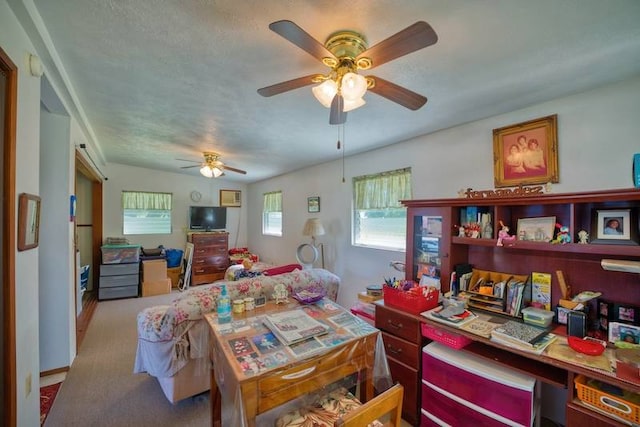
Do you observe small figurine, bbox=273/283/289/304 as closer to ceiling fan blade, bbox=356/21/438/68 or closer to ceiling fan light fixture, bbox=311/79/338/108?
ceiling fan light fixture, bbox=311/79/338/108

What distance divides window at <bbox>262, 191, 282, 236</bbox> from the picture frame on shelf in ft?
14.7

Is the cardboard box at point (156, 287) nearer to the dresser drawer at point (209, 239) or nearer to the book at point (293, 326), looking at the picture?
the dresser drawer at point (209, 239)

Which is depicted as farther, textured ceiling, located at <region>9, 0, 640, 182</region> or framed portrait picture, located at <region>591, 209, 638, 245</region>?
framed portrait picture, located at <region>591, 209, 638, 245</region>

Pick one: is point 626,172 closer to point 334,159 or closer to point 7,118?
point 334,159

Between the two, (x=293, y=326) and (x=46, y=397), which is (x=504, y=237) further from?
(x=46, y=397)

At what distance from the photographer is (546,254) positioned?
5.92 ft

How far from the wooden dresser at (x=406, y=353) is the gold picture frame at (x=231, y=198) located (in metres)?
5.61

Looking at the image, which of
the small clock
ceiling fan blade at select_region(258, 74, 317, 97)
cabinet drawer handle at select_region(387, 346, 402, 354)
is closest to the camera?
ceiling fan blade at select_region(258, 74, 317, 97)

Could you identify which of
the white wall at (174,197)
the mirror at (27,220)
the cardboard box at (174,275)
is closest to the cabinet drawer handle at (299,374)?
the mirror at (27,220)

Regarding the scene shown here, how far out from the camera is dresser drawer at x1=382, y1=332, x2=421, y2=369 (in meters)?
1.87

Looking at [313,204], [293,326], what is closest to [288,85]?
[293,326]

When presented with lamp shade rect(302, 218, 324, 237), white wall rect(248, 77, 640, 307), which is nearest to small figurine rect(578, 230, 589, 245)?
white wall rect(248, 77, 640, 307)

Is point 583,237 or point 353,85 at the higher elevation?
point 353,85

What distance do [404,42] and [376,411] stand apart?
4.85ft
